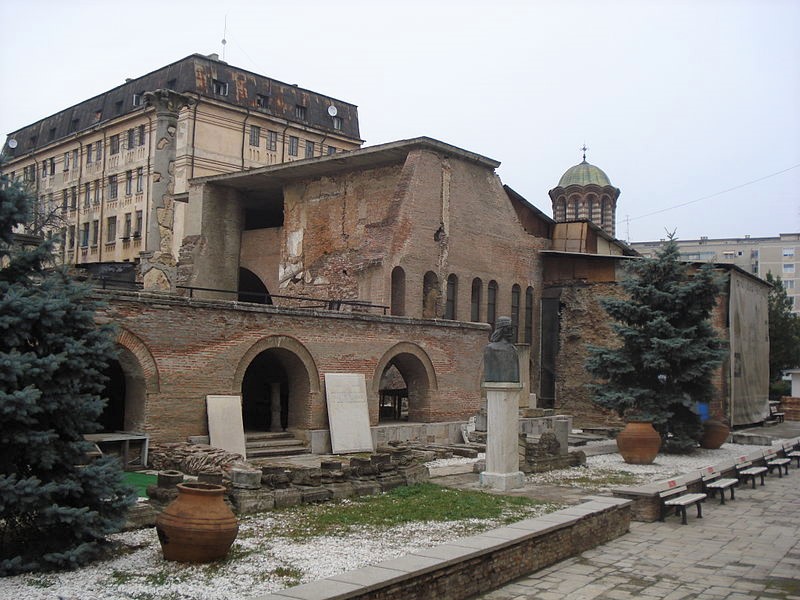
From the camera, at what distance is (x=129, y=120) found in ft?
144

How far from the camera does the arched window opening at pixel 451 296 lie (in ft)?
85.8

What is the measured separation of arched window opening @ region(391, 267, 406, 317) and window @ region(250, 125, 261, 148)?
21.1 m

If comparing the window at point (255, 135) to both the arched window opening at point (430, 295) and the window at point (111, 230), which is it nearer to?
the window at point (111, 230)

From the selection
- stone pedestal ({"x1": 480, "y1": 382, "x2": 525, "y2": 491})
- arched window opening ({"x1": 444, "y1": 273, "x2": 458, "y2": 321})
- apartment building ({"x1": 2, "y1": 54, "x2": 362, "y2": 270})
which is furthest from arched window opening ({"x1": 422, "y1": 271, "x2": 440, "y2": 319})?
apartment building ({"x1": 2, "y1": 54, "x2": 362, "y2": 270})

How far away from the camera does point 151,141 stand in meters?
42.2

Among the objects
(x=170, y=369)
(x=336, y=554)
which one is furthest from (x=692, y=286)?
(x=336, y=554)

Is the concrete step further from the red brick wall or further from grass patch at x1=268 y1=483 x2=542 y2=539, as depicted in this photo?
grass patch at x1=268 y1=483 x2=542 y2=539

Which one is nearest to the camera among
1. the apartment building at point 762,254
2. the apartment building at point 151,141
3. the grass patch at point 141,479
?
the grass patch at point 141,479

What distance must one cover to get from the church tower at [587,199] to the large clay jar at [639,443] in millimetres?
32386

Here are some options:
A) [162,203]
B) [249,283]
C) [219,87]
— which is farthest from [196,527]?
[219,87]

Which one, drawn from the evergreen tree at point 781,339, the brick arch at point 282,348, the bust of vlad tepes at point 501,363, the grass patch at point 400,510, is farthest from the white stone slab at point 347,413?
the evergreen tree at point 781,339

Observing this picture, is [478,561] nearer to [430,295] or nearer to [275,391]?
[275,391]

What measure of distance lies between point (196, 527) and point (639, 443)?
1292 cm

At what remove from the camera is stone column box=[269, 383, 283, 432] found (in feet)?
64.2
